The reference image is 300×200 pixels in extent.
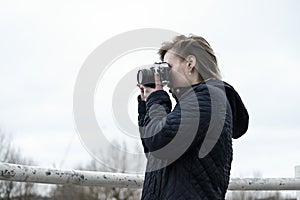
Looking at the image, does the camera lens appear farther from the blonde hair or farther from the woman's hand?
the blonde hair

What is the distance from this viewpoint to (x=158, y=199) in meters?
2.12

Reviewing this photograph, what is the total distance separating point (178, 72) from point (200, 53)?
132 millimetres

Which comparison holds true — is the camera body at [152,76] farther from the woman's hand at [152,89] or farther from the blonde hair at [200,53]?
the blonde hair at [200,53]

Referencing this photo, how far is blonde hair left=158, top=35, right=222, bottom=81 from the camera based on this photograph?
2.31 metres

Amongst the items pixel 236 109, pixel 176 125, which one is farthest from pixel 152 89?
pixel 236 109

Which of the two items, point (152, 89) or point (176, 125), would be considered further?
point (152, 89)

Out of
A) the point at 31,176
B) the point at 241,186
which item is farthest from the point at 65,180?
the point at 241,186

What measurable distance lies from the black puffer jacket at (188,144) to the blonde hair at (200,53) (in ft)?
0.35

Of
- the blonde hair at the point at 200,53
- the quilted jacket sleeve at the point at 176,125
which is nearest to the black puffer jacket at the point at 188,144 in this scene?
the quilted jacket sleeve at the point at 176,125

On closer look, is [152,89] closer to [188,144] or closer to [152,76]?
[152,76]

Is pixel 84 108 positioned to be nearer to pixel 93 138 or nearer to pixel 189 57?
pixel 93 138

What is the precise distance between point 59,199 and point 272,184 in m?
1.47

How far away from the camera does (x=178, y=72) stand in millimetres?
2299

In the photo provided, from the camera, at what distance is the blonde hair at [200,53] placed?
2314 mm
